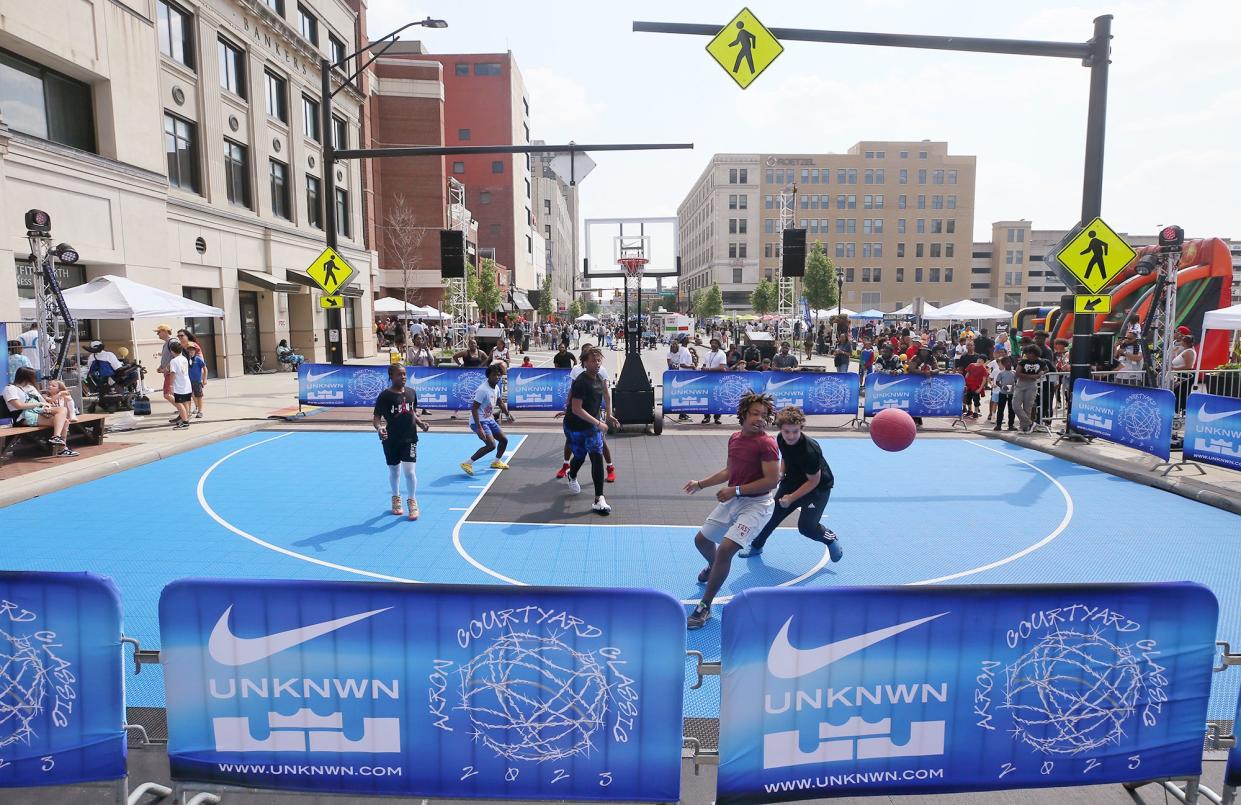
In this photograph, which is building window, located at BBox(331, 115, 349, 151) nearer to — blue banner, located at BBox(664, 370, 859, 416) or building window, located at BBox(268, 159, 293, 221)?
building window, located at BBox(268, 159, 293, 221)

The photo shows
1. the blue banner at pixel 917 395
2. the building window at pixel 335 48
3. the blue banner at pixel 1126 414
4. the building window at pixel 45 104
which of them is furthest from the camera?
the building window at pixel 335 48

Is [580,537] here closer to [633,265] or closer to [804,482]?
[804,482]

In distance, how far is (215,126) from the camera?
26781mm

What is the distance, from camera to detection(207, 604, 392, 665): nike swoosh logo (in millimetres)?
3705

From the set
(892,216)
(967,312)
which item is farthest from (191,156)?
(892,216)

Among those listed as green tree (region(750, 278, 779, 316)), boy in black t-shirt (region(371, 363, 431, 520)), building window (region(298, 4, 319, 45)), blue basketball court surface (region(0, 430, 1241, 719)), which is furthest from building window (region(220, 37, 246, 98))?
green tree (region(750, 278, 779, 316))

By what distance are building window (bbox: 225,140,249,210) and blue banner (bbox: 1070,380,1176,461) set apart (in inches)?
1163

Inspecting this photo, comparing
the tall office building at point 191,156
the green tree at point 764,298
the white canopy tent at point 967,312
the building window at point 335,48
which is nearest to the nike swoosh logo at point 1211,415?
the tall office building at point 191,156

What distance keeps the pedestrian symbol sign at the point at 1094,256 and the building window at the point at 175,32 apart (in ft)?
89.1

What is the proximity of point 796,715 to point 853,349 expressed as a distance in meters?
34.5

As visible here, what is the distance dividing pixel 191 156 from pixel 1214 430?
30731mm

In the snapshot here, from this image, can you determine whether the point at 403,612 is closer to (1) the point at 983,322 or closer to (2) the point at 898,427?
(2) the point at 898,427

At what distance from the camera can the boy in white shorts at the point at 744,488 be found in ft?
20.7

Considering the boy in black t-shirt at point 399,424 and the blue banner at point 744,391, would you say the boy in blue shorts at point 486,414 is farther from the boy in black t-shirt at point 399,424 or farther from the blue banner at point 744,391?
the blue banner at point 744,391
